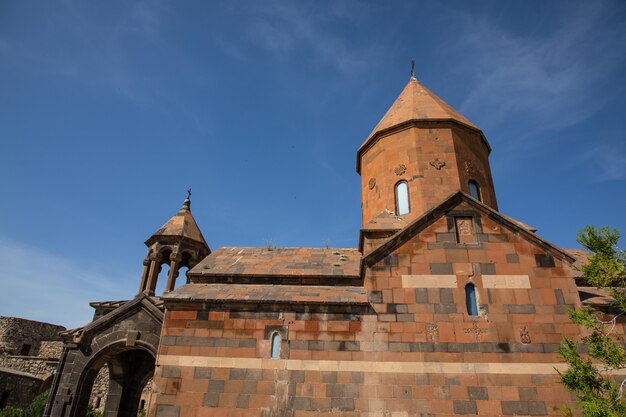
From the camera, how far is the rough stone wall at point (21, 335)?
22584 mm

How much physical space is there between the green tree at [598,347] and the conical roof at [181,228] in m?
10.2

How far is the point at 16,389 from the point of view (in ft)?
58.6

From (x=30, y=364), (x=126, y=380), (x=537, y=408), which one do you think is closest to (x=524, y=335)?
(x=537, y=408)

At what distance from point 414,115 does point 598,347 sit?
7292mm

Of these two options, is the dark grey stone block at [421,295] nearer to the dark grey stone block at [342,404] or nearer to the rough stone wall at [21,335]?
the dark grey stone block at [342,404]

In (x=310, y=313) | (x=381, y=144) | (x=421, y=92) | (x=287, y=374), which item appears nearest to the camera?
(x=287, y=374)

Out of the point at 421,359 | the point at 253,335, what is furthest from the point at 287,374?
the point at 421,359

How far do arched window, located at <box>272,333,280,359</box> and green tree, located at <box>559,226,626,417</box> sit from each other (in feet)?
15.1

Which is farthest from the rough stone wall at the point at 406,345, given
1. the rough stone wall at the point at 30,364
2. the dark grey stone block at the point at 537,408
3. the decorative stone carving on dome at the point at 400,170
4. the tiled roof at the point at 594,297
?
the rough stone wall at the point at 30,364

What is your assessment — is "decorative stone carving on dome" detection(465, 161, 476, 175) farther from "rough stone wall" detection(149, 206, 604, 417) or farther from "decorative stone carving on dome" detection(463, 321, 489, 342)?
"decorative stone carving on dome" detection(463, 321, 489, 342)

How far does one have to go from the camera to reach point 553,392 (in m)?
6.48

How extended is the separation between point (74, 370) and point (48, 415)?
1026 millimetres

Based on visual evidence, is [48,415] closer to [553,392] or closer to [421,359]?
[421,359]

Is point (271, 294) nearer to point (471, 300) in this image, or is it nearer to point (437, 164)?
point (471, 300)
